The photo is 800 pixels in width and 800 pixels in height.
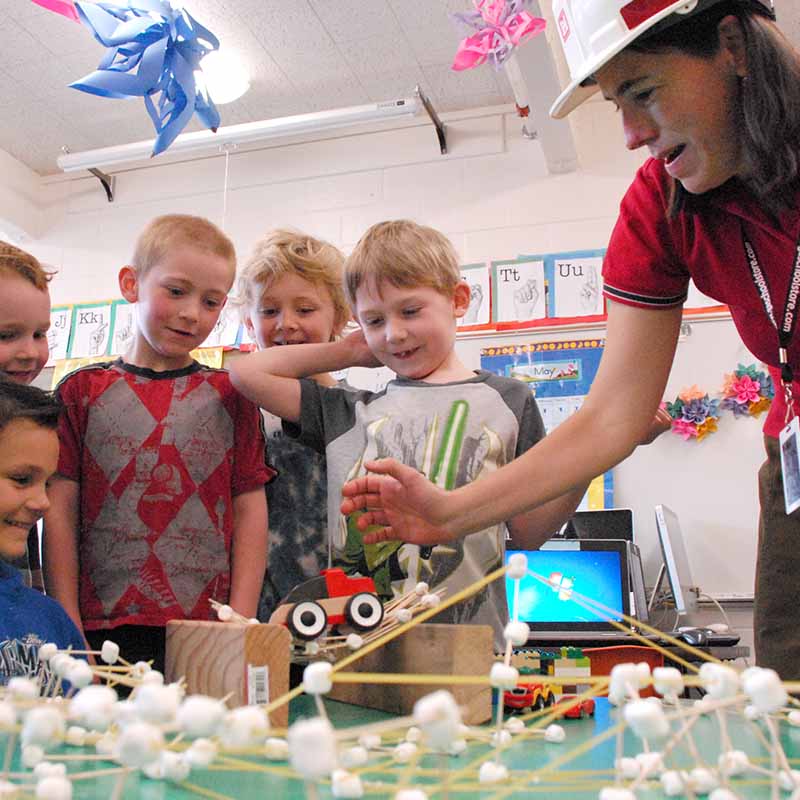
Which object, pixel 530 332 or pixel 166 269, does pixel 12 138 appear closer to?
pixel 530 332

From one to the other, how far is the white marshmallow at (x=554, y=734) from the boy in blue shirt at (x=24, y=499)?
57cm

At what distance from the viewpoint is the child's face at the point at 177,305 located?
1270 millimetres

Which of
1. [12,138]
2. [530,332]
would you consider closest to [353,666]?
[530,332]

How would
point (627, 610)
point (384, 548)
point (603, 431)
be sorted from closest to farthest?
point (603, 431) → point (384, 548) → point (627, 610)

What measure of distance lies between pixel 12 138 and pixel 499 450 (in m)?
3.48

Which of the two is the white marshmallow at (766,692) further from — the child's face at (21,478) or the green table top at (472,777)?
the child's face at (21,478)

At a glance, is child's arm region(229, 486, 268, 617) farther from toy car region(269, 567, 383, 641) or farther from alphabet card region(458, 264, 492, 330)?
alphabet card region(458, 264, 492, 330)

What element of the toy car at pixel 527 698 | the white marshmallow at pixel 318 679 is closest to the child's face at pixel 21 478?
the toy car at pixel 527 698

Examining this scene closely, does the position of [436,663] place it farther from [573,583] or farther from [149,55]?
[573,583]

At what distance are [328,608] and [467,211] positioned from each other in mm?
2975

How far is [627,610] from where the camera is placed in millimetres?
2436

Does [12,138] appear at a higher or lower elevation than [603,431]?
higher

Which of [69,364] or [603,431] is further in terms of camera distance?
[69,364]

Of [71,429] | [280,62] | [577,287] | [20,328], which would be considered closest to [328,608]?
[71,429]
